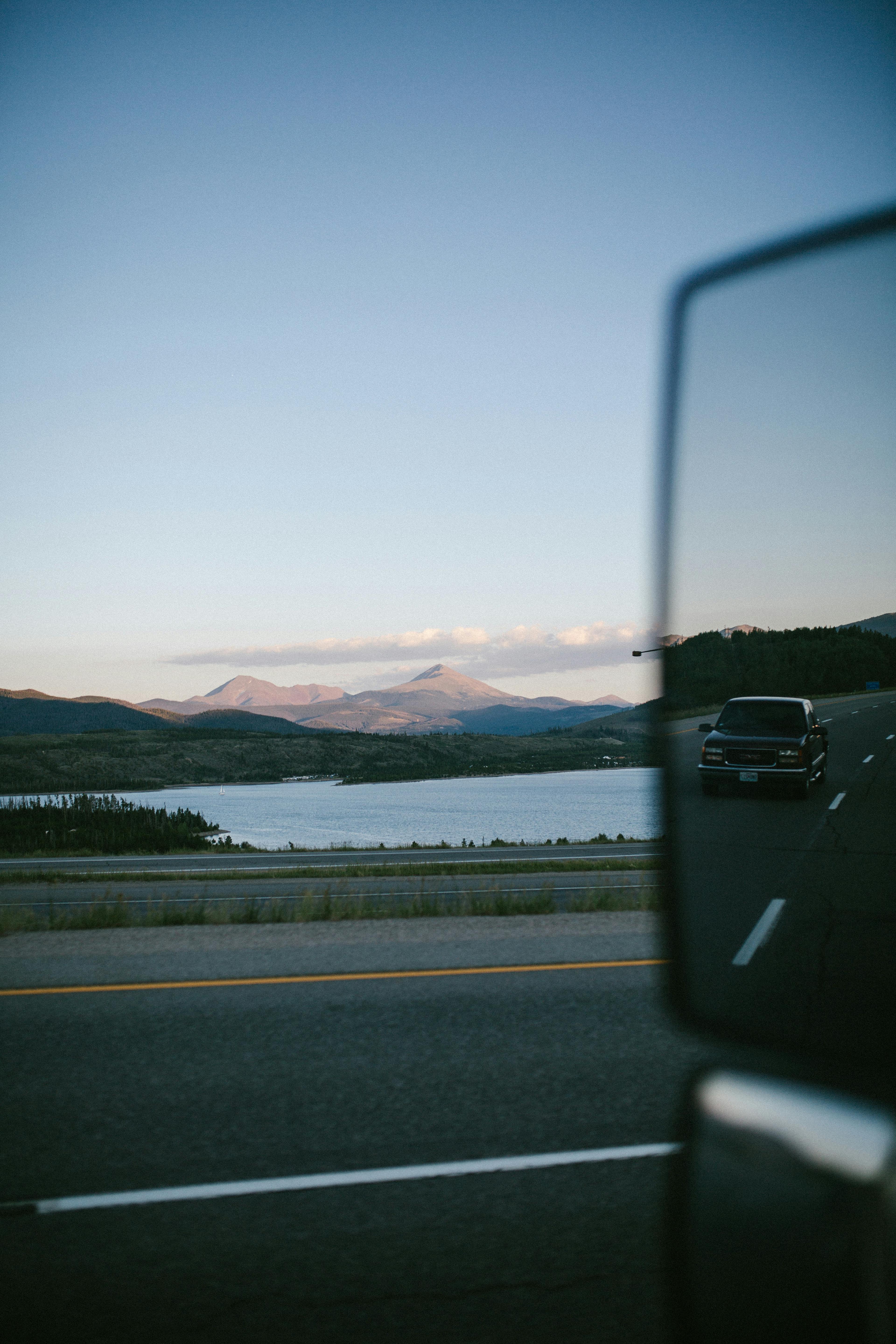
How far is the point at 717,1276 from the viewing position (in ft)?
3.05

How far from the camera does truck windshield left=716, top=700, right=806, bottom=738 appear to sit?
1.70 meters

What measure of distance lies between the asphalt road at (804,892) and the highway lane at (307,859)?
68.9ft

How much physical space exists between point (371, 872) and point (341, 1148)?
16.6m

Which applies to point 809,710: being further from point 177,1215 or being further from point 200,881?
point 200,881

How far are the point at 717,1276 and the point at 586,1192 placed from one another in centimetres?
372

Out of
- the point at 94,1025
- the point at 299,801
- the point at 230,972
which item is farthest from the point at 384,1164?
the point at 299,801

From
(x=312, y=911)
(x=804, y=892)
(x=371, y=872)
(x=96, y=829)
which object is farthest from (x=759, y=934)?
(x=96, y=829)

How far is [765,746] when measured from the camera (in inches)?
69.8

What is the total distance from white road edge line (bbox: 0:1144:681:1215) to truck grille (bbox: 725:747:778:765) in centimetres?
343

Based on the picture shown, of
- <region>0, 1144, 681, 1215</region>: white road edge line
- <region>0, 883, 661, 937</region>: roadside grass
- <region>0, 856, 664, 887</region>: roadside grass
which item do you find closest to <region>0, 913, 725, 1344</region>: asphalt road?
<region>0, 1144, 681, 1215</region>: white road edge line

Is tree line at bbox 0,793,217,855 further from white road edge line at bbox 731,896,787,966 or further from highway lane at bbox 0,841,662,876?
white road edge line at bbox 731,896,787,966

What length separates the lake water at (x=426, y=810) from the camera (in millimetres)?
47750

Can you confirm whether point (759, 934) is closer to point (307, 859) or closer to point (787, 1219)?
point (787, 1219)

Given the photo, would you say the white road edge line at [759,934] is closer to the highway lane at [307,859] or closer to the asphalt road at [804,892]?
the asphalt road at [804,892]
